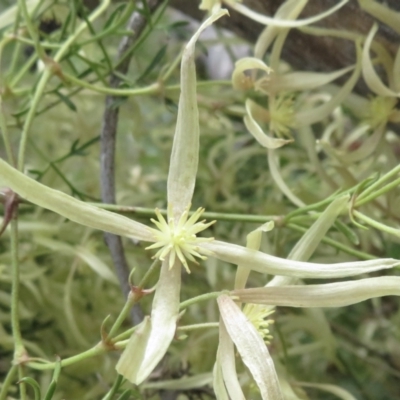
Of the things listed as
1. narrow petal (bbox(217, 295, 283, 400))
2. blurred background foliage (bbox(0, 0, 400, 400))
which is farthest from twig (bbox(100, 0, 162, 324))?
narrow petal (bbox(217, 295, 283, 400))

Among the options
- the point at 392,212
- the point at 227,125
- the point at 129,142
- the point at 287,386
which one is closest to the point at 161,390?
the point at 287,386

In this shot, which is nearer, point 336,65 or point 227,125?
point 336,65

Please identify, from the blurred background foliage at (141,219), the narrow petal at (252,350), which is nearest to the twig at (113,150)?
the blurred background foliage at (141,219)

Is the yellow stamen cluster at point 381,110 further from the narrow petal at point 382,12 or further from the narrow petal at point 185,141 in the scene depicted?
the narrow petal at point 185,141

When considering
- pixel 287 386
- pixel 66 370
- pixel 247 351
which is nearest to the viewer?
pixel 247 351

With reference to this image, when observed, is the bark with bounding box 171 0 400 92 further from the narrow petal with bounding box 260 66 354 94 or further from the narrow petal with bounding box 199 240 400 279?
the narrow petal with bounding box 199 240 400 279

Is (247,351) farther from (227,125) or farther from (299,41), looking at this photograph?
(227,125)
